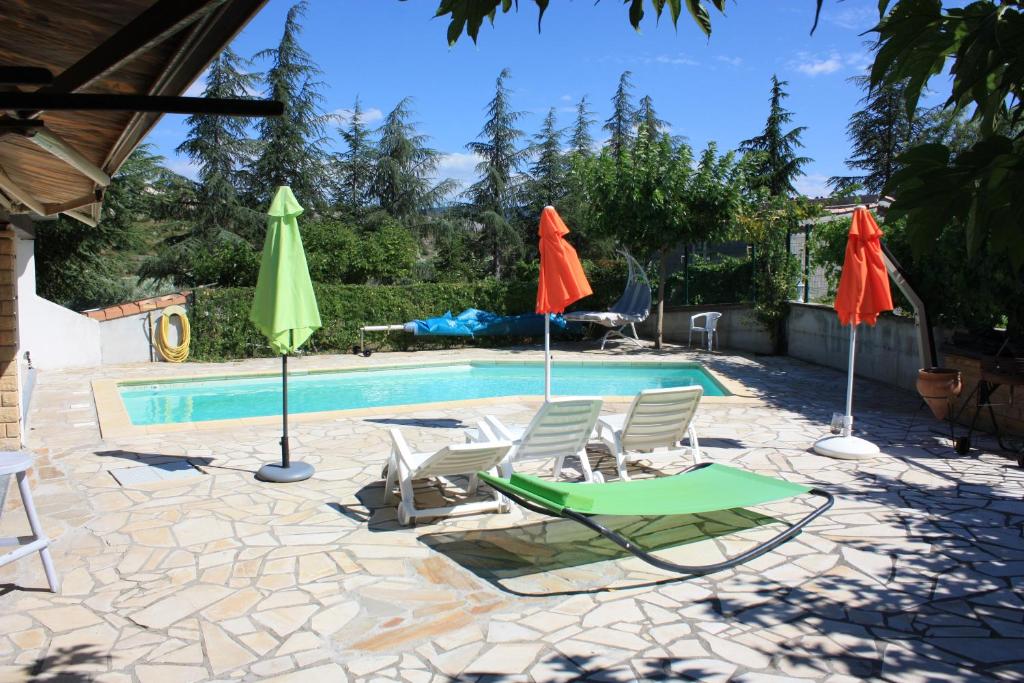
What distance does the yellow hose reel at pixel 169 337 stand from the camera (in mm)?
15172

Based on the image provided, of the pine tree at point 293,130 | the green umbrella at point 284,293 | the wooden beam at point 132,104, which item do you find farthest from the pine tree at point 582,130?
the wooden beam at point 132,104

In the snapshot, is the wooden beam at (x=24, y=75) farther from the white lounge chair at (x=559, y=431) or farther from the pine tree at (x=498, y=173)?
the pine tree at (x=498, y=173)

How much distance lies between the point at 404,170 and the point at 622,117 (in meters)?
9.28

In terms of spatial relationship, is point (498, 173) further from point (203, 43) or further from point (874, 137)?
point (203, 43)

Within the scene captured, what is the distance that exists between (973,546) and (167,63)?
18.3 feet

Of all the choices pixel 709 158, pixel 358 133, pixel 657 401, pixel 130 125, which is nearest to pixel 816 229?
pixel 709 158

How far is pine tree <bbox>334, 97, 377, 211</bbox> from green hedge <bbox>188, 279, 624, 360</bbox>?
957cm

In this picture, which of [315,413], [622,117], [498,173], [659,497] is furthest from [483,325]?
[622,117]

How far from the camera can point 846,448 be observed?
7.42 metres

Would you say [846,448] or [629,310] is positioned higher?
[629,310]

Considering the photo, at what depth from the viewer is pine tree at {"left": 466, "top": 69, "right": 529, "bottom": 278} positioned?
26.0 meters

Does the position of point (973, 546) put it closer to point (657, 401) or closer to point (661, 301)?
point (657, 401)

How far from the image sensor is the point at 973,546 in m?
5.03

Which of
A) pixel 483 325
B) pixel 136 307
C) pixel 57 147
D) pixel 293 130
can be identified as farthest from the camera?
pixel 293 130
